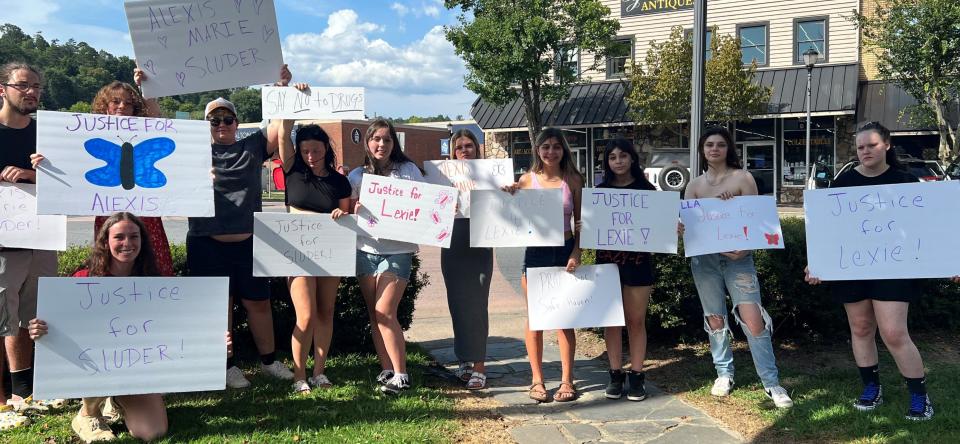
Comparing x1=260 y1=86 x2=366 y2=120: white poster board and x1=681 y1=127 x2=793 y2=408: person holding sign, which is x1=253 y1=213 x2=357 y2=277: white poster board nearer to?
x1=260 y1=86 x2=366 y2=120: white poster board

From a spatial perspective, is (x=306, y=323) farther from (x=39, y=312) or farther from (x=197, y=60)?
(x=197, y=60)

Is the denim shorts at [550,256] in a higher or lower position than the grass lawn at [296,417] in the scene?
higher

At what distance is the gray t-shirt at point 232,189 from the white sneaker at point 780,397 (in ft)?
11.7

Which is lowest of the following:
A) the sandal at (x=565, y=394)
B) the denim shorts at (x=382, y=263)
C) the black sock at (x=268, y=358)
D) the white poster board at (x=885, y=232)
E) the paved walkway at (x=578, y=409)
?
the paved walkway at (x=578, y=409)

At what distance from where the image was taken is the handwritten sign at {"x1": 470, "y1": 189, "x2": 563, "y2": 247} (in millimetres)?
4363

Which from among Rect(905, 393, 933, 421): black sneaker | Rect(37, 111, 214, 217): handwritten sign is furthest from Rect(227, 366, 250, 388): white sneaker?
Rect(905, 393, 933, 421): black sneaker

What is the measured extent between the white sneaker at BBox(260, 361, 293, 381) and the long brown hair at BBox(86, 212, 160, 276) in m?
1.38

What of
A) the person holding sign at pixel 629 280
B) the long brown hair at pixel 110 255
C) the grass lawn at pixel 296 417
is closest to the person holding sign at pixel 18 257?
the grass lawn at pixel 296 417

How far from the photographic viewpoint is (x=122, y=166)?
3684 mm

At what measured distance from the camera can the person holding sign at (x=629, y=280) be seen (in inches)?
174

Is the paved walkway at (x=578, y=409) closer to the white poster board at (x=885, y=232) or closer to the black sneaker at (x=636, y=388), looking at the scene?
the black sneaker at (x=636, y=388)

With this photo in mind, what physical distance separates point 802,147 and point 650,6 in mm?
7101

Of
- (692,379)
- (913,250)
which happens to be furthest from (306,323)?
(913,250)

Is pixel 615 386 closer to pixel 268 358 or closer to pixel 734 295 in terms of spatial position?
pixel 734 295
